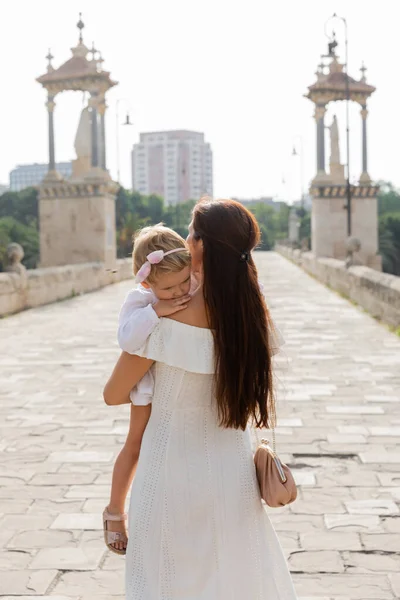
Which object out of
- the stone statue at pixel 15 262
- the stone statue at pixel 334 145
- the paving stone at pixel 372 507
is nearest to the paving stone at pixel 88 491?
the paving stone at pixel 372 507

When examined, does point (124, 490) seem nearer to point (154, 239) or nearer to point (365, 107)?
point (154, 239)

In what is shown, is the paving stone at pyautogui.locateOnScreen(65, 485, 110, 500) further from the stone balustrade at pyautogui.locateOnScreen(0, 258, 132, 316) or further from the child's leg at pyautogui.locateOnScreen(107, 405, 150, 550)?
the stone balustrade at pyautogui.locateOnScreen(0, 258, 132, 316)

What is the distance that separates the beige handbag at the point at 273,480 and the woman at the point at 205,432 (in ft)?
0.13

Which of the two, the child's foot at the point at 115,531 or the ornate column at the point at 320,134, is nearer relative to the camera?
the child's foot at the point at 115,531

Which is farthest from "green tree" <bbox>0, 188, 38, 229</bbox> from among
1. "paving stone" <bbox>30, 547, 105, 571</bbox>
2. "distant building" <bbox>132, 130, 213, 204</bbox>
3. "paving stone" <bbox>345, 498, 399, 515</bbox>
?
"paving stone" <bbox>30, 547, 105, 571</bbox>

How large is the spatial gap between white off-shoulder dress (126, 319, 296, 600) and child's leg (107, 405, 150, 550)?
0.10 metres

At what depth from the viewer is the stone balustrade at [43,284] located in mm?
16203

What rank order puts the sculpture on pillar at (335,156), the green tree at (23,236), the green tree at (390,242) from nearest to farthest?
the sculpture on pillar at (335,156) < the green tree at (390,242) < the green tree at (23,236)

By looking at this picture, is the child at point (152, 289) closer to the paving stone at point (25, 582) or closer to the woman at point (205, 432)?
the woman at point (205, 432)

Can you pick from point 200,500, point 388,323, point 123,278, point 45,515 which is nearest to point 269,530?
point 200,500

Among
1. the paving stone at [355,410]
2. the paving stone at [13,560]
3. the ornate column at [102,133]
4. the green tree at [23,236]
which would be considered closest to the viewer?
the paving stone at [13,560]

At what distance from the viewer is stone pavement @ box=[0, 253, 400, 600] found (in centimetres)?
377

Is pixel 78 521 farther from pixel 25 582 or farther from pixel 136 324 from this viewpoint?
pixel 136 324

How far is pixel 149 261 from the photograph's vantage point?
2.46m
